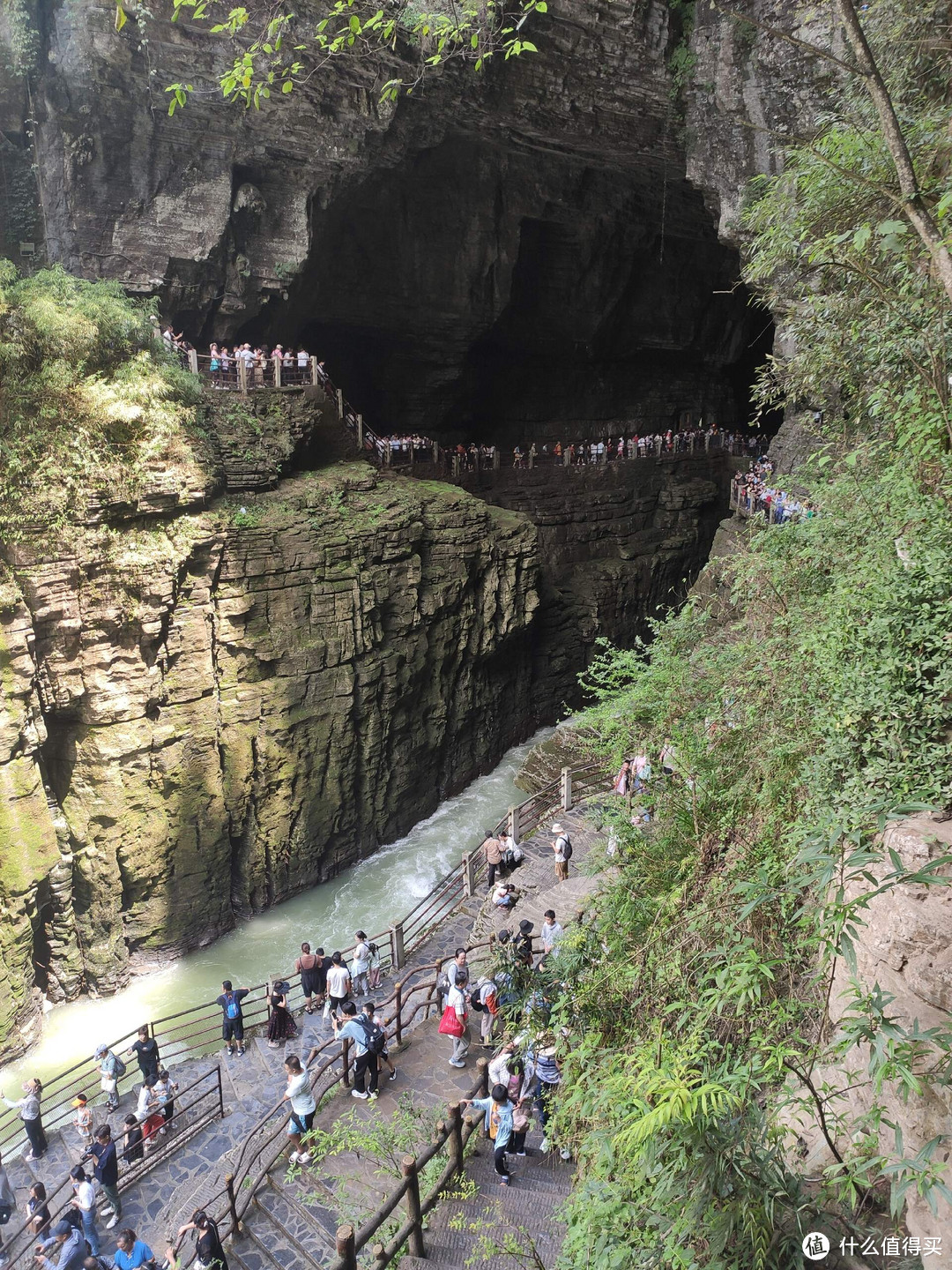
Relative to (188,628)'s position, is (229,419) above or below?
above

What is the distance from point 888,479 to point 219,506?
37.6 ft

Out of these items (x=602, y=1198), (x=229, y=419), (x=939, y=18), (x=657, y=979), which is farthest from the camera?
(x=229, y=419)

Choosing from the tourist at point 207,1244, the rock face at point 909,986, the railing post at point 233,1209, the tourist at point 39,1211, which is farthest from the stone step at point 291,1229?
the rock face at point 909,986

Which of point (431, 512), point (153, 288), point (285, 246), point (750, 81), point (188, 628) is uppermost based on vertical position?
point (750, 81)

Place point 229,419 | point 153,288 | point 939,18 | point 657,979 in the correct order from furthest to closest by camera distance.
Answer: point 153,288 < point 229,419 < point 939,18 < point 657,979

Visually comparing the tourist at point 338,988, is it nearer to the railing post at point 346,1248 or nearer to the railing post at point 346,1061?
the railing post at point 346,1061

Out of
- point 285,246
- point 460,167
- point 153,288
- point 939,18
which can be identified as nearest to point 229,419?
point 153,288

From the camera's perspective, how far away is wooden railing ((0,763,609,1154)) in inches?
406

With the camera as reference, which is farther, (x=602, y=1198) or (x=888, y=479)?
(x=888, y=479)

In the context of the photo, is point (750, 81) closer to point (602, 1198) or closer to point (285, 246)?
point (285, 246)

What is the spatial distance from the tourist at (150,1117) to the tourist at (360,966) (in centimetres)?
244

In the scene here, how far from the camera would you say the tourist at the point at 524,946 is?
736 centimetres

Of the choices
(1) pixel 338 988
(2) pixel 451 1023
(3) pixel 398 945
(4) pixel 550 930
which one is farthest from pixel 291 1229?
(3) pixel 398 945

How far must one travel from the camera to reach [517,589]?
61.5 ft
